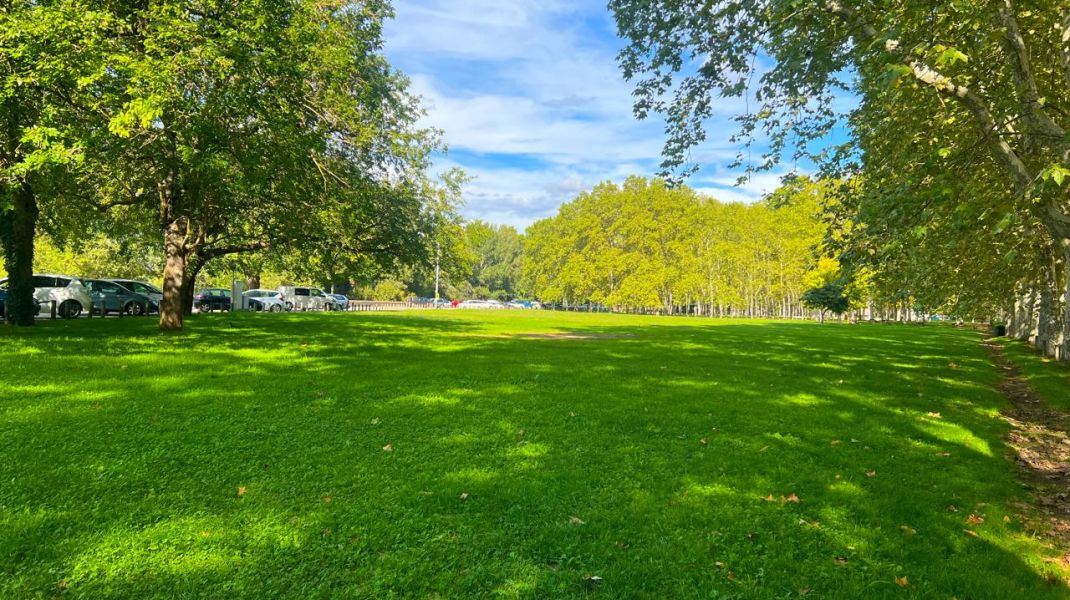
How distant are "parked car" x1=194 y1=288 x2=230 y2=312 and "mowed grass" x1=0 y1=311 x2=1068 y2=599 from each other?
29484 mm

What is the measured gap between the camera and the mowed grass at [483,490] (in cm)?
365

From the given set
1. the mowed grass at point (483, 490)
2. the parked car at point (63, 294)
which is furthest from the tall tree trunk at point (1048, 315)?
the parked car at point (63, 294)

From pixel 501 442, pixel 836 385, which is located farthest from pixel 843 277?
pixel 501 442

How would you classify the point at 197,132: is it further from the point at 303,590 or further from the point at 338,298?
the point at 338,298

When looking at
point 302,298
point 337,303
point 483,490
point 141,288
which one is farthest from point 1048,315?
point 337,303

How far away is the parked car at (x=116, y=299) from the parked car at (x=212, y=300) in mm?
9519

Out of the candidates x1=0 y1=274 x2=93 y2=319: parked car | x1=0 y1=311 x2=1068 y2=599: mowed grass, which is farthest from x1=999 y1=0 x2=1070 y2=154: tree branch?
x1=0 y1=274 x2=93 y2=319: parked car

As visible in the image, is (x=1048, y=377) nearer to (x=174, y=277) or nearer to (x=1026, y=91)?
(x=1026, y=91)

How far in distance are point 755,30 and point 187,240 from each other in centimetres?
1845

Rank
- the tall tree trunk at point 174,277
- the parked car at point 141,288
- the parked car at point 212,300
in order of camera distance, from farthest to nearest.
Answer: the parked car at point 212,300
the parked car at point 141,288
the tall tree trunk at point 174,277

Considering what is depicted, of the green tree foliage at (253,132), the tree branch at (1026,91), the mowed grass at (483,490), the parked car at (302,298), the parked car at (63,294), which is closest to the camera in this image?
the mowed grass at (483,490)

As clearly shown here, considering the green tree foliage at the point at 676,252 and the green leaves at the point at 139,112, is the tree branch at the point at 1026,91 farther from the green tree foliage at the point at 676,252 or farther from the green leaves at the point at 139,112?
the green tree foliage at the point at 676,252

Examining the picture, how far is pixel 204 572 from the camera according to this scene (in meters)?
3.52

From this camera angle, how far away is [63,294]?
21812 millimetres
